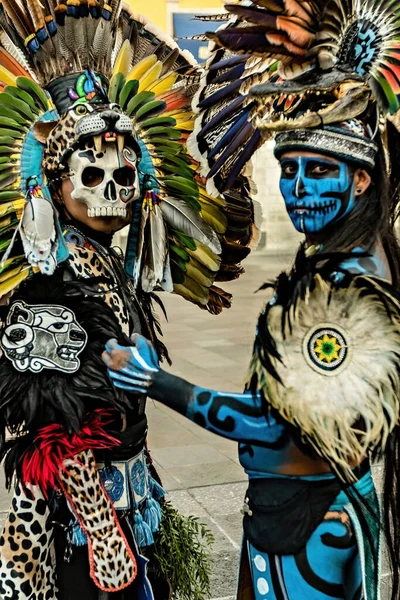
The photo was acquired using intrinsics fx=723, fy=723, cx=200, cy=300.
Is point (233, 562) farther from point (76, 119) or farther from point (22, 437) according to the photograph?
point (76, 119)

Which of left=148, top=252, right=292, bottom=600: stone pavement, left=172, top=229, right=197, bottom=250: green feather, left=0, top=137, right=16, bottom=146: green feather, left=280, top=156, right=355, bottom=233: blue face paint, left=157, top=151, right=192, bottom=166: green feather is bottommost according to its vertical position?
left=148, top=252, right=292, bottom=600: stone pavement

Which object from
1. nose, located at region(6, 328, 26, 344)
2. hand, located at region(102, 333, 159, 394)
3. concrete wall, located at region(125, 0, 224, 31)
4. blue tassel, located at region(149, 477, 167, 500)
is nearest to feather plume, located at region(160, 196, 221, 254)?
nose, located at region(6, 328, 26, 344)

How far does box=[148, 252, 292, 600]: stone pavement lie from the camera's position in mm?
3789

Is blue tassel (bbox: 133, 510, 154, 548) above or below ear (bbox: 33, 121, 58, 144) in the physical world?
below

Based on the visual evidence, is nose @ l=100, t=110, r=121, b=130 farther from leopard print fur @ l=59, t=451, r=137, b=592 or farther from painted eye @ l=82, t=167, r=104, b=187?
leopard print fur @ l=59, t=451, r=137, b=592

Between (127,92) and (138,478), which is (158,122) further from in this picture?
(138,478)

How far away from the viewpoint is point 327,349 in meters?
1.65

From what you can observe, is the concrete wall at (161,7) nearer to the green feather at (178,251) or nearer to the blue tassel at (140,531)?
the green feather at (178,251)

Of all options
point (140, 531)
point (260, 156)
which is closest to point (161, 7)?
point (260, 156)

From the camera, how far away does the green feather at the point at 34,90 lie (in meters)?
2.37

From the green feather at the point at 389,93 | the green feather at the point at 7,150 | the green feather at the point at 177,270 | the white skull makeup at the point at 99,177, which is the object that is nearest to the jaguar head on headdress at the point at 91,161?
the white skull makeup at the point at 99,177

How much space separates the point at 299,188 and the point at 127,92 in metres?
1.02

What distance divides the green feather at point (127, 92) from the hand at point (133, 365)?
3.56 feet

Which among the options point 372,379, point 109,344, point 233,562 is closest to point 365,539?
point 372,379
